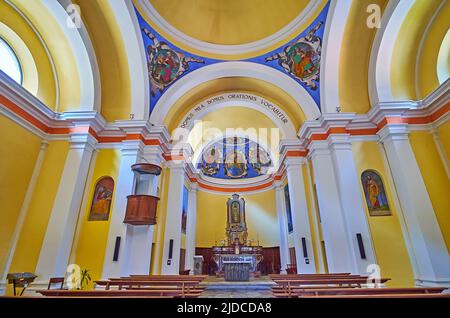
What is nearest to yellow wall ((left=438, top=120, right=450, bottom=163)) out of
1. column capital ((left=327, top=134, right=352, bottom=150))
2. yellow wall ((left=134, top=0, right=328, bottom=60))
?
column capital ((left=327, top=134, right=352, bottom=150))

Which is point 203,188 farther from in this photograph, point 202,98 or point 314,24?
point 314,24

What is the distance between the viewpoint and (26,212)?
5.38m

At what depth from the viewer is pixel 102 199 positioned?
20.7 ft

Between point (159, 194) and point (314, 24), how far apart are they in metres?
7.24

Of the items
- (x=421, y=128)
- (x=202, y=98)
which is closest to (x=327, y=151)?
(x=421, y=128)

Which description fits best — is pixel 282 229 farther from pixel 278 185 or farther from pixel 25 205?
pixel 25 205

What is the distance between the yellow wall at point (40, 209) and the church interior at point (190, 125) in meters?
0.03

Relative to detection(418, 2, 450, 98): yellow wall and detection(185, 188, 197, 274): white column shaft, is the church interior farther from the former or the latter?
detection(185, 188, 197, 274): white column shaft

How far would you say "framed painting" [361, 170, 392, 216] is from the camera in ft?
19.7

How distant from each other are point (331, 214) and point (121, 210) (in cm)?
559

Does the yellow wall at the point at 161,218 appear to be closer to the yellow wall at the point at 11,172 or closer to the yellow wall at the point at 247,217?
the yellow wall at the point at 11,172

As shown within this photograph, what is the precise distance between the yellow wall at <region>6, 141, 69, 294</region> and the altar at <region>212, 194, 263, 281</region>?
585 cm

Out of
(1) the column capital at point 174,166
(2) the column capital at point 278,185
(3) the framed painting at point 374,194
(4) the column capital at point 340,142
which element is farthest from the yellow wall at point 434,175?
(1) the column capital at point 174,166

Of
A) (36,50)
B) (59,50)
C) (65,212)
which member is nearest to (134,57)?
(59,50)
